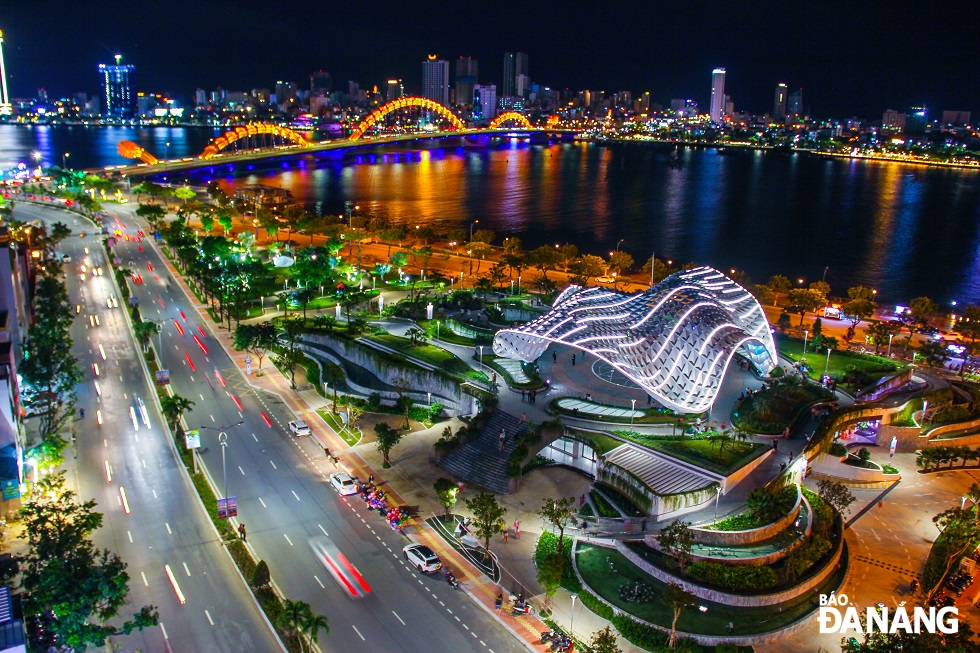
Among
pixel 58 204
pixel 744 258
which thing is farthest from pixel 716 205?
pixel 58 204

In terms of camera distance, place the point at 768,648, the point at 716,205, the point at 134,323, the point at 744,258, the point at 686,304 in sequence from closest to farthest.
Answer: the point at 768,648 → the point at 686,304 → the point at 134,323 → the point at 744,258 → the point at 716,205

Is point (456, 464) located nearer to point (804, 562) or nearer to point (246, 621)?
point (246, 621)

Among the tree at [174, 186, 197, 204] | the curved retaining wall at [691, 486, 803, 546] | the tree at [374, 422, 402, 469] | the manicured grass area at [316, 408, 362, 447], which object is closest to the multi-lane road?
the manicured grass area at [316, 408, 362, 447]

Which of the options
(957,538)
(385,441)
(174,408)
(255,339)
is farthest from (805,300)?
(174,408)

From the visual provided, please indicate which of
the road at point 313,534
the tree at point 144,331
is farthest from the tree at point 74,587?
→ the tree at point 144,331

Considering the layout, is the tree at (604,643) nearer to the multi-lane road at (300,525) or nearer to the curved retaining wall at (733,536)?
the multi-lane road at (300,525)

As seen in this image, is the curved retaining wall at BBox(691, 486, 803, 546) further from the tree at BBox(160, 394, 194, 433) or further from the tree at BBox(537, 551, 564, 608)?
the tree at BBox(160, 394, 194, 433)

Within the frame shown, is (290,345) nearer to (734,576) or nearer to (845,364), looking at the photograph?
(734,576)
